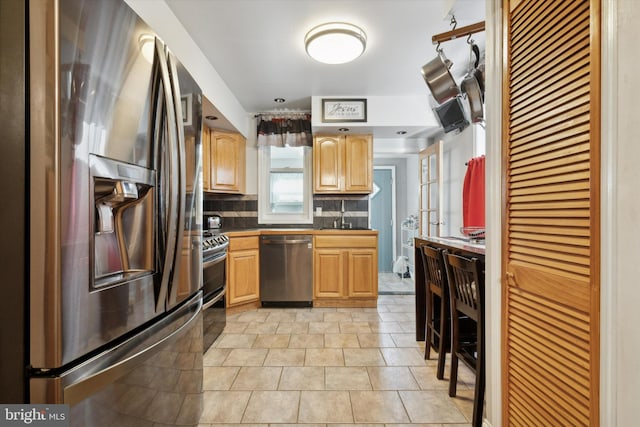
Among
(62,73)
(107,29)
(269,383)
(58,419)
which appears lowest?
(269,383)

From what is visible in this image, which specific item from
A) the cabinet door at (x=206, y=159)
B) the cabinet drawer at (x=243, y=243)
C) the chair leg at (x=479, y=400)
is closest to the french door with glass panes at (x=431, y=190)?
the cabinet drawer at (x=243, y=243)

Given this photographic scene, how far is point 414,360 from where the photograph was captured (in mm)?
2271

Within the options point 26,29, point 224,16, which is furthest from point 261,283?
point 26,29

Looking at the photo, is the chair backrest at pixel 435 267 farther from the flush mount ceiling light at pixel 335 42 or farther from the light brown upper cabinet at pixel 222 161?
the light brown upper cabinet at pixel 222 161

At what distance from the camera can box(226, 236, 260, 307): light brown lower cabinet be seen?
330cm

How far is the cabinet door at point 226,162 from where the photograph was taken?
3.68m

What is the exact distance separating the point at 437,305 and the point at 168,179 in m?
2.18

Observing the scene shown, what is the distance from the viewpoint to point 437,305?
2.45 m

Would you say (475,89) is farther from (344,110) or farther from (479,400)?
(479,400)

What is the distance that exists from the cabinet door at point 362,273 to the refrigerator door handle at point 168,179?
270 cm

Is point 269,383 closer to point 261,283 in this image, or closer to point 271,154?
point 261,283

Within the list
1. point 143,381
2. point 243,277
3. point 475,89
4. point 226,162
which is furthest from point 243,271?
point 475,89

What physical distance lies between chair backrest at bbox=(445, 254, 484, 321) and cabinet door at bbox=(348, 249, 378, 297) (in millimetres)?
1817

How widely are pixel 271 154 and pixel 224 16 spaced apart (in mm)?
2237
